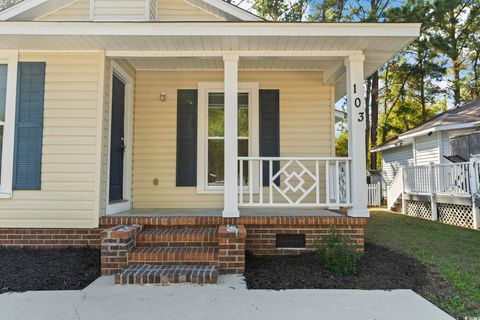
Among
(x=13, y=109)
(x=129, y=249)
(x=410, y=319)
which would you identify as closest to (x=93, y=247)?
(x=129, y=249)

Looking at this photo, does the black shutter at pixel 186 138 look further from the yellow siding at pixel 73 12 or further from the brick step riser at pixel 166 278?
the brick step riser at pixel 166 278

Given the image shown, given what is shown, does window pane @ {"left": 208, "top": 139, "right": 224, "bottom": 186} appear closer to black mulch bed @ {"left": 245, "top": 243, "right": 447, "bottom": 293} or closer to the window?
the window

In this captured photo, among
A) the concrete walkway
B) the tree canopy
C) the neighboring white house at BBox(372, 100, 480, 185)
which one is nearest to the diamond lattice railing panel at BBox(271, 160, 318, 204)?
the concrete walkway

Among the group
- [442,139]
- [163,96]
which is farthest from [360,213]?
[442,139]

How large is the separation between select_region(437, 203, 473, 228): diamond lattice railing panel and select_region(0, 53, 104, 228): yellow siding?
8297mm

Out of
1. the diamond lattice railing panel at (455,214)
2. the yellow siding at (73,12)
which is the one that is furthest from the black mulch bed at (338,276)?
the diamond lattice railing panel at (455,214)

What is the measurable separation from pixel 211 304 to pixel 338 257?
1635 millimetres

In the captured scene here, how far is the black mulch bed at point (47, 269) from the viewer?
3.33m

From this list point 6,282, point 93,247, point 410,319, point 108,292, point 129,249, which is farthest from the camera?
point 93,247

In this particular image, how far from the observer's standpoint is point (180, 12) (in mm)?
5672

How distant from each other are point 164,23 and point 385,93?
59.4 feet

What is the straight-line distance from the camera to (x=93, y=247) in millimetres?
4414

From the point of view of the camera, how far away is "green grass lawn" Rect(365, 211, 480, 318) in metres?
3.10

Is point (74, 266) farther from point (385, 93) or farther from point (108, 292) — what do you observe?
point (385, 93)
